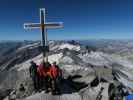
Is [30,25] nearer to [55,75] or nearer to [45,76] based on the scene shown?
[45,76]

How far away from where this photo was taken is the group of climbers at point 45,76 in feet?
52.6

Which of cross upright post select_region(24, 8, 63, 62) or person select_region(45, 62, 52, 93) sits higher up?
cross upright post select_region(24, 8, 63, 62)

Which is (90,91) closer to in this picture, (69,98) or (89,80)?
(69,98)

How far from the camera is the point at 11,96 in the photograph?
18719mm

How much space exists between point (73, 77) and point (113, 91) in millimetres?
5924

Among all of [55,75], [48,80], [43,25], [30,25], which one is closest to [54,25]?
[43,25]

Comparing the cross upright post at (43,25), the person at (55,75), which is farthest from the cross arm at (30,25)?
the person at (55,75)

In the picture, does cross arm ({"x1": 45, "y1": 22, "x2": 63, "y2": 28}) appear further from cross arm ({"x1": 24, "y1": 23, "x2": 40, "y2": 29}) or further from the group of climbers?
the group of climbers

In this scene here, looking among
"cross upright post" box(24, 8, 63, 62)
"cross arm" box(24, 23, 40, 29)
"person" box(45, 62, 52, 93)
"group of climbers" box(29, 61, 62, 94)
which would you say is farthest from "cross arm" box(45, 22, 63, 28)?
"person" box(45, 62, 52, 93)

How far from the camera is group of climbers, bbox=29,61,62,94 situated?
1603cm

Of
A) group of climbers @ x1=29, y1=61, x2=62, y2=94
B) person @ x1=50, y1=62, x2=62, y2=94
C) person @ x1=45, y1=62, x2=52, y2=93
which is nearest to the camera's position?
person @ x1=50, y1=62, x2=62, y2=94

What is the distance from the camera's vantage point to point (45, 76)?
16.7 meters

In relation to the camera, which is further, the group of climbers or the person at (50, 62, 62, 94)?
the group of climbers

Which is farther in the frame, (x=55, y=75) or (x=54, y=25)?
(x=54, y=25)
